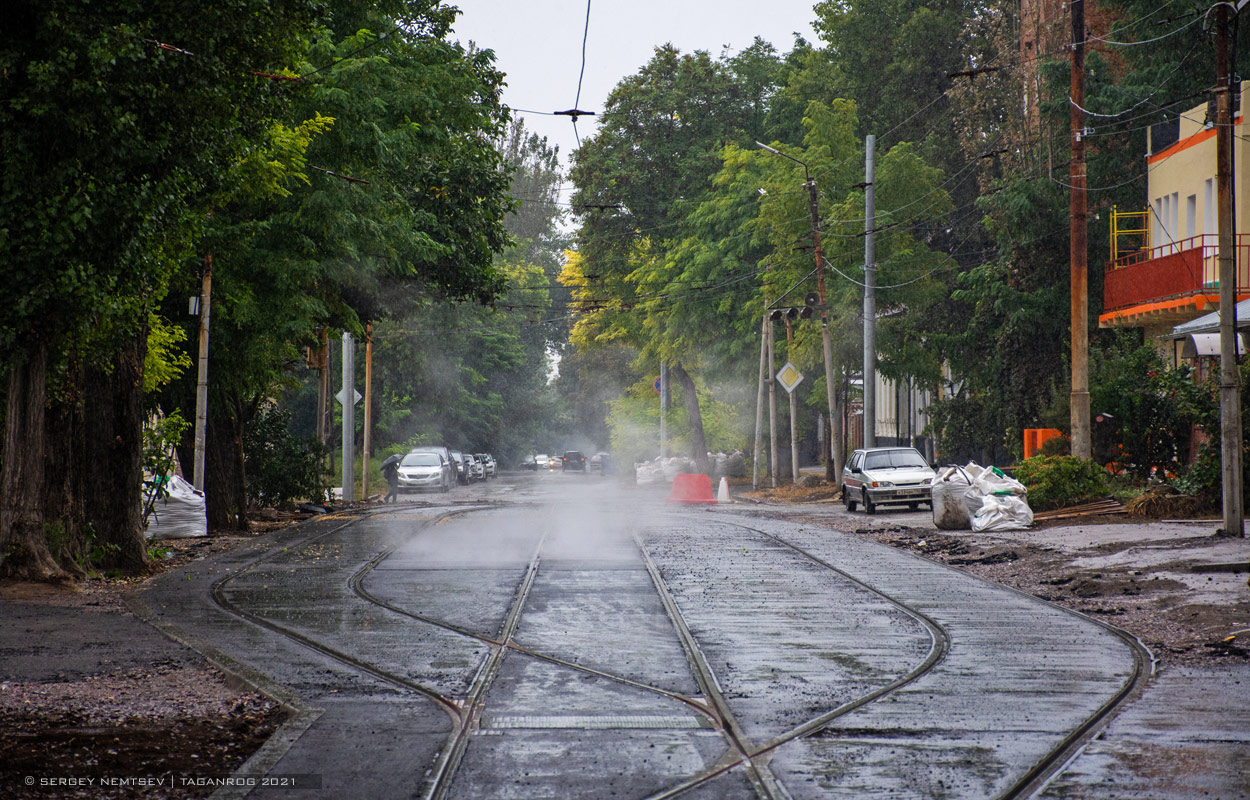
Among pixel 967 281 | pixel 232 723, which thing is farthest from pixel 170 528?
pixel 967 281

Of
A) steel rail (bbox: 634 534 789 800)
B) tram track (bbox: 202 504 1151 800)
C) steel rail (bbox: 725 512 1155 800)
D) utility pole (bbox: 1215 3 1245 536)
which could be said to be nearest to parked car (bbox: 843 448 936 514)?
utility pole (bbox: 1215 3 1245 536)

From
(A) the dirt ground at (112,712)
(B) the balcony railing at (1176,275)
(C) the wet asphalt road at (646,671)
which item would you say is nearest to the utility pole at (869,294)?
(B) the balcony railing at (1176,275)

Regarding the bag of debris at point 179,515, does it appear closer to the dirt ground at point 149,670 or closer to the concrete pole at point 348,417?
the dirt ground at point 149,670

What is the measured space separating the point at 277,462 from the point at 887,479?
46.1 ft

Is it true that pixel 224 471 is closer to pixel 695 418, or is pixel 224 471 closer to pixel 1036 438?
pixel 1036 438

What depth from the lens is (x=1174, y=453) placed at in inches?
1038

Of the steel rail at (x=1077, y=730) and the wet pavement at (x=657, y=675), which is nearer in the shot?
the steel rail at (x=1077, y=730)

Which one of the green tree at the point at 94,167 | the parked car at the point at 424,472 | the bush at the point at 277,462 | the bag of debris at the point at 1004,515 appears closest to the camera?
the green tree at the point at 94,167

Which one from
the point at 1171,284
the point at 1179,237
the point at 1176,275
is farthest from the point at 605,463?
the point at 1176,275

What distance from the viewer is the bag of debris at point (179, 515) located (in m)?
21.8

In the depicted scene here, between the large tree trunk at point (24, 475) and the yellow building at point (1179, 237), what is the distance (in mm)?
20775

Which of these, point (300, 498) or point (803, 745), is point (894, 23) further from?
point (803, 745)

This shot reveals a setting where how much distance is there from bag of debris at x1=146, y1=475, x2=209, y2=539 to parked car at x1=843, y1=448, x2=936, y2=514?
14.5 m

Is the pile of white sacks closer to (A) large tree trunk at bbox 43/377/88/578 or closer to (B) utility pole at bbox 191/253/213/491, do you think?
(B) utility pole at bbox 191/253/213/491
